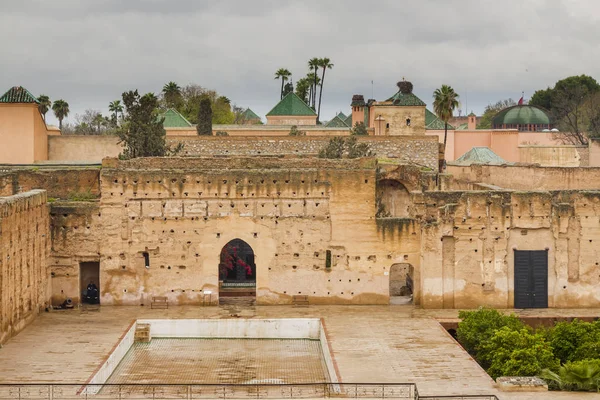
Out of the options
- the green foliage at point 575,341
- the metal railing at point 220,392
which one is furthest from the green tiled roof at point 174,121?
the metal railing at point 220,392

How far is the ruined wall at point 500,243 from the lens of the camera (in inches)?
1133

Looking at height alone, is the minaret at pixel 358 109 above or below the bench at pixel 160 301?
above

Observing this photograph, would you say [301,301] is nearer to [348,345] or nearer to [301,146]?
[348,345]

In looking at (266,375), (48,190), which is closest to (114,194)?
(48,190)

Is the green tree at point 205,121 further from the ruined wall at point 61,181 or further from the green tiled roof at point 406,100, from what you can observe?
the ruined wall at point 61,181

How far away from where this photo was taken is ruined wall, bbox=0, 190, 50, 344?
24297 mm

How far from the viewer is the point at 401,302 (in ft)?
98.2

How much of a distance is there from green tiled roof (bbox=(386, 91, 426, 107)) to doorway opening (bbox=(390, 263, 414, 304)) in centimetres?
2129

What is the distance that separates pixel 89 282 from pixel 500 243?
11.9 m

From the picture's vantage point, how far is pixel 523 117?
72.4 m

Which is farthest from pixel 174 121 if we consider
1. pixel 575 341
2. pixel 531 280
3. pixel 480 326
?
pixel 575 341

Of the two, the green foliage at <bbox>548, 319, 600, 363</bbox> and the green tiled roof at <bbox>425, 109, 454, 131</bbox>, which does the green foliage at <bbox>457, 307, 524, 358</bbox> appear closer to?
the green foliage at <bbox>548, 319, 600, 363</bbox>

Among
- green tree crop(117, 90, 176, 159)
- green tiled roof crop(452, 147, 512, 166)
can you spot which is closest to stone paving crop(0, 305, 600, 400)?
green tree crop(117, 90, 176, 159)

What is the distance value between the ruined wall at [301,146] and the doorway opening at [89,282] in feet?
44.1
